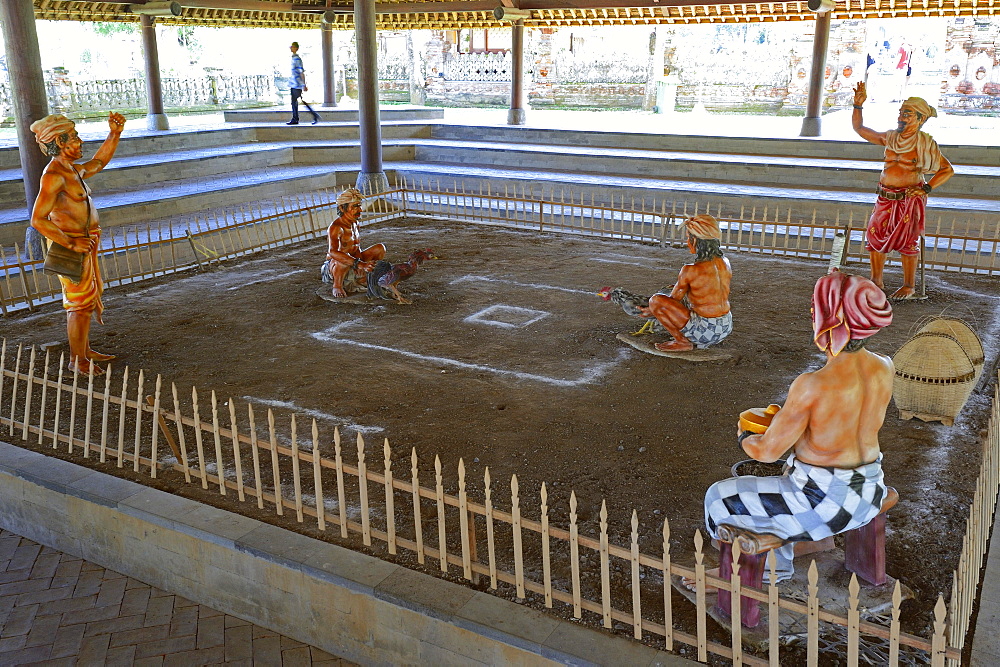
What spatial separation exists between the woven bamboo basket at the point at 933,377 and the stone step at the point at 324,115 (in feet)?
53.4

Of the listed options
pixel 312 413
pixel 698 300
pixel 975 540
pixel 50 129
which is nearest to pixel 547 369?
pixel 698 300

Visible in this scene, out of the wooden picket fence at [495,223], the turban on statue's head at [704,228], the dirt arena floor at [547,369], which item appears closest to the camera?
the dirt arena floor at [547,369]

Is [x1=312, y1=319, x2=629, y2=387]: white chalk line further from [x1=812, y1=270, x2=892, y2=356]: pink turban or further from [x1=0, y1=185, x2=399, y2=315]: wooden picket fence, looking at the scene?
[x1=812, y1=270, x2=892, y2=356]: pink turban

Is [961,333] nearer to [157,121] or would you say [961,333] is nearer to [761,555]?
[761,555]

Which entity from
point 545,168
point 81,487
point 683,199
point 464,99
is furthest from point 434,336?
point 464,99

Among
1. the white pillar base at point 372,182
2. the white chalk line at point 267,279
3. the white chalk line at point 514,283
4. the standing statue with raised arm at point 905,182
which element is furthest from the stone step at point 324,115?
the standing statue with raised arm at point 905,182

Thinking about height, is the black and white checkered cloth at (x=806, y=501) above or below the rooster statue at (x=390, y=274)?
above

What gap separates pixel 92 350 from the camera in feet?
22.0

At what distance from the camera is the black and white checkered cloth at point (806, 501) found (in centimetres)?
317

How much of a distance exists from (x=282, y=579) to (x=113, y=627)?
2.83 ft

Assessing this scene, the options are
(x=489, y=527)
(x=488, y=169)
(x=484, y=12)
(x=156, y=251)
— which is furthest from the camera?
(x=484, y=12)

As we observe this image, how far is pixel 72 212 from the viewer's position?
5.94 metres

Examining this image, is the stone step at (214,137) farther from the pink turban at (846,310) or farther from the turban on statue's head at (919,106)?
the pink turban at (846,310)

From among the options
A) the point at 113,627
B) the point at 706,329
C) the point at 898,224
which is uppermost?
the point at 898,224
